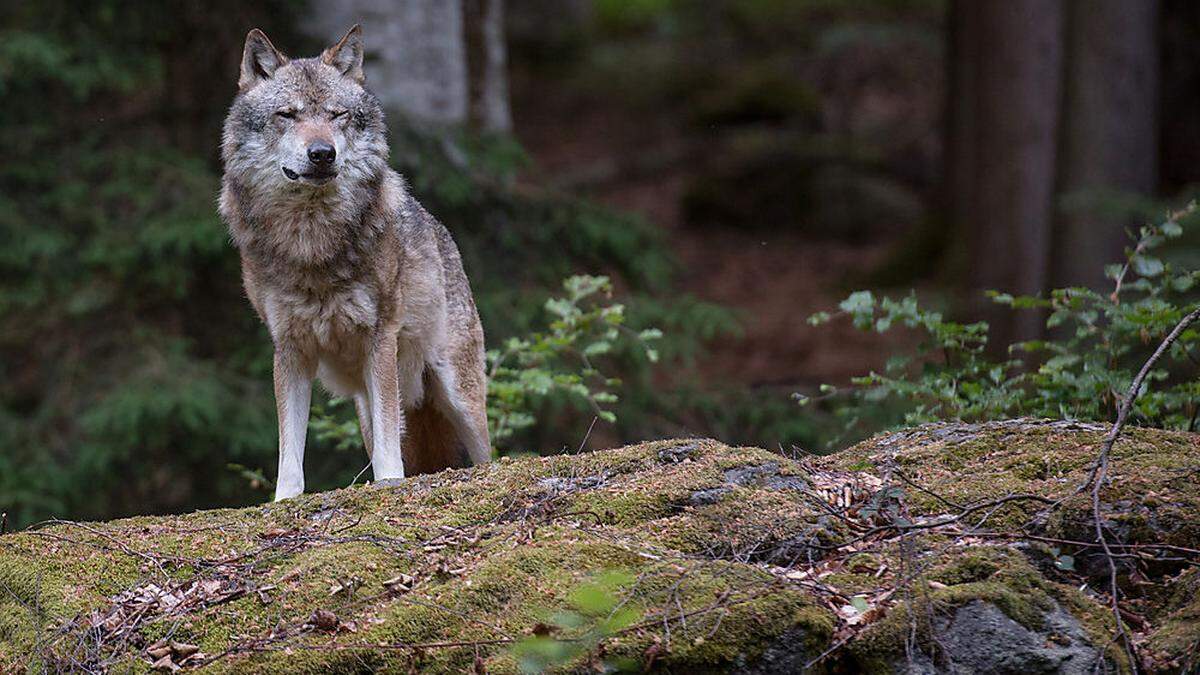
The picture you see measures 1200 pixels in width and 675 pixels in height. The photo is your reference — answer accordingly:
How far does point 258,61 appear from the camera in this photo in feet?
20.5

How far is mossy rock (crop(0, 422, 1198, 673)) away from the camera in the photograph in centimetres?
385

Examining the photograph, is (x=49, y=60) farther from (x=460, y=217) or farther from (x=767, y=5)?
(x=767, y=5)

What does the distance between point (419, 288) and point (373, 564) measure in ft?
8.07

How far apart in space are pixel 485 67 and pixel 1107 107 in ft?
20.0

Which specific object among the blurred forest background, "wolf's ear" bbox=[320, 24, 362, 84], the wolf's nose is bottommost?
the blurred forest background

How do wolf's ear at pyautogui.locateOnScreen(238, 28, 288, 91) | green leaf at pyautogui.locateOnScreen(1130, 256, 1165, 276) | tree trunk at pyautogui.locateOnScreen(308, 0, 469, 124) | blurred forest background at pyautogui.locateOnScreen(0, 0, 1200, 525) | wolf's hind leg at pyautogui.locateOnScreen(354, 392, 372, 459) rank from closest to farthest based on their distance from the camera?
green leaf at pyautogui.locateOnScreen(1130, 256, 1165, 276)
wolf's ear at pyautogui.locateOnScreen(238, 28, 288, 91)
wolf's hind leg at pyautogui.locateOnScreen(354, 392, 372, 459)
blurred forest background at pyautogui.locateOnScreen(0, 0, 1200, 525)
tree trunk at pyautogui.locateOnScreen(308, 0, 469, 124)

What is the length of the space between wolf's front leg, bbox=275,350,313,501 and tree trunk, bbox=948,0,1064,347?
9918mm

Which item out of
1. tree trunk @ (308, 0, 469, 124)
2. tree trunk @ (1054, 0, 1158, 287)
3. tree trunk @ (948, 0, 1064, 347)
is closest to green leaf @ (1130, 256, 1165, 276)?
tree trunk @ (1054, 0, 1158, 287)

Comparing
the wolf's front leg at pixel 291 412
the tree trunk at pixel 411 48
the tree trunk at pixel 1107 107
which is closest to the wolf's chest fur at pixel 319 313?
the wolf's front leg at pixel 291 412

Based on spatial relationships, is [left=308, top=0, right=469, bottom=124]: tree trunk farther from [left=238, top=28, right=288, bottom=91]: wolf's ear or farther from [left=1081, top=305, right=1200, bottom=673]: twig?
[left=1081, top=305, right=1200, bottom=673]: twig

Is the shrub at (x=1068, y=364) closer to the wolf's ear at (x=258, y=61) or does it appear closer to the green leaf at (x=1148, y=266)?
the green leaf at (x=1148, y=266)

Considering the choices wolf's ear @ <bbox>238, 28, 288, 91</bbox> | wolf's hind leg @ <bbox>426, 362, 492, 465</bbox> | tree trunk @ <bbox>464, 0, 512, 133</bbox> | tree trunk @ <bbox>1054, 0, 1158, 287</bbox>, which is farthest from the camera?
tree trunk @ <bbox>464, 0, 512, 133</bbox>

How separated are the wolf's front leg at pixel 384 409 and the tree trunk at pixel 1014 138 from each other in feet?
31.7

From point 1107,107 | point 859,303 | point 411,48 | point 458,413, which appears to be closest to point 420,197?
point 411,48
